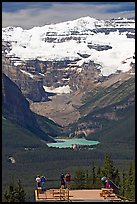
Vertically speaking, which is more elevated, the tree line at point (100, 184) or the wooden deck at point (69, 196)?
the wooden deck at point (69, 196)

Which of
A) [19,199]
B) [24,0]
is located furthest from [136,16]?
[19,199]

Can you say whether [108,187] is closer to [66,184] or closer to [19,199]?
[66,184]

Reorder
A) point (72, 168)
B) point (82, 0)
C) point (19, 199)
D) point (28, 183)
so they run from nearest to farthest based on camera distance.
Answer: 1. point (82, 0)
2. point (19, 199)
3. point (28, 183)
4. point (72, 168)

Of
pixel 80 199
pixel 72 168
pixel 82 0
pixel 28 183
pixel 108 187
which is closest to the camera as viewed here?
pixel 82 0

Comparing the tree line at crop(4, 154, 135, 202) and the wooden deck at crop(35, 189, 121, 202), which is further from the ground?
the wooden deck at crop(35, 189, 121, 202)

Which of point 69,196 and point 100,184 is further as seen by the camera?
point 100,184

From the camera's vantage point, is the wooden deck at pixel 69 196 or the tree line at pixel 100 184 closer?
the wooden deck at pixel 69 196

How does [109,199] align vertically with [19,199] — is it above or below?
above

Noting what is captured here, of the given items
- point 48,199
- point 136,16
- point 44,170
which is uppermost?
point 136,16

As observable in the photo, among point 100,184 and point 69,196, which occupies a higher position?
point 69,196

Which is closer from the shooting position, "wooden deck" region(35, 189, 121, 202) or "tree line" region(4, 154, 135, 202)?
"wooden deck" region(35, 189, 121, 202)

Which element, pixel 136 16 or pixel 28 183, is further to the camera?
pixel 28 183
